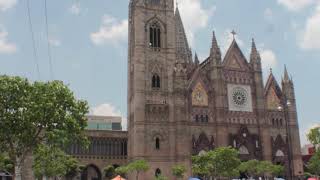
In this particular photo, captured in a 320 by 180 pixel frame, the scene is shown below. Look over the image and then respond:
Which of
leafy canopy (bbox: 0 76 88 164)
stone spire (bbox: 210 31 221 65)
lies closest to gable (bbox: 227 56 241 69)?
stone spire (bbox: 210 31 221 65)

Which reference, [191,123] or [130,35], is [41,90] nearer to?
[191,123]

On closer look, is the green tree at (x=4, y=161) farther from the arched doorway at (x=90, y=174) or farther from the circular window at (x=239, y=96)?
the circular window at (x=239, y=96)

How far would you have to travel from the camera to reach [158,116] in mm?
71750

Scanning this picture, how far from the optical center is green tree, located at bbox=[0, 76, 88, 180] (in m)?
32.3

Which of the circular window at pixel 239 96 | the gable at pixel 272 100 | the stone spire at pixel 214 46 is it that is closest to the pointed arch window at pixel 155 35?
the stone spire at pixel 214 46

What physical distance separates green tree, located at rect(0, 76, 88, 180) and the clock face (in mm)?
46686

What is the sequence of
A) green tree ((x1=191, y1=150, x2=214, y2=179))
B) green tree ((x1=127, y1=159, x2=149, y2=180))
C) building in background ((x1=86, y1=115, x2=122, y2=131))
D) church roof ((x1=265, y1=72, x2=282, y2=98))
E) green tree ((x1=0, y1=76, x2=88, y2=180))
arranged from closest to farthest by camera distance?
green tree ((x1=0, y1=76, x2=88, y2=180)), green tree ((x1=191, y1=150, x2=214, y2=179)), green tree ((x1=127, y1=159, x2=149, y2=180)), church roof ((x1=265, y1=72, x2=282, y2=98)), building in background ((x1=86, y1=115, x2=122, y2=131))

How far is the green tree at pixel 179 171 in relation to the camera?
65.9 metres

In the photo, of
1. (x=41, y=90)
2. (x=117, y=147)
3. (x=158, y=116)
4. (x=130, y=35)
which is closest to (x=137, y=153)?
(x=158, y=116)

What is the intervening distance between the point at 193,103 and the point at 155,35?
47.4 ft

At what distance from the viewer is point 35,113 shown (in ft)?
105

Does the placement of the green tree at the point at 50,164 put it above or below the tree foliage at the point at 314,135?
below

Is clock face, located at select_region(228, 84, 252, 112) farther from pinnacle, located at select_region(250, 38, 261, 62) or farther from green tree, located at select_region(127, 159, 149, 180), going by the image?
green tree, located at select_region(127, 159, 149, 180)

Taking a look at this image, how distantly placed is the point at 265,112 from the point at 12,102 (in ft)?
180
